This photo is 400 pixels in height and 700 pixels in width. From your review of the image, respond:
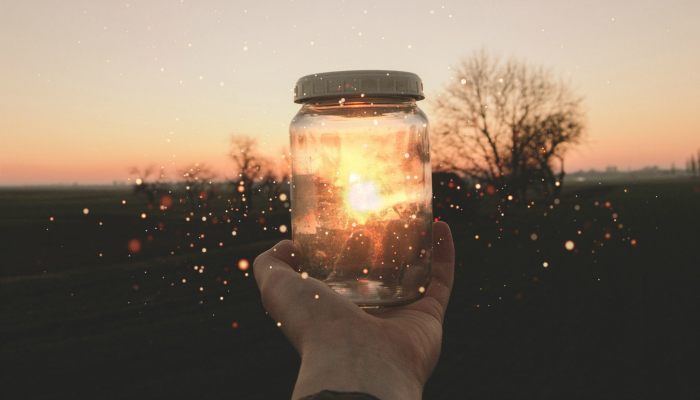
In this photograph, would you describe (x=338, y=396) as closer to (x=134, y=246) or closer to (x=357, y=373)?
(x=357, y=373)

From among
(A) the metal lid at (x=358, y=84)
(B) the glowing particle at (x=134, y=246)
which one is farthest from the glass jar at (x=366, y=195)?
(B) the glowing particle at (x=134, y=246)

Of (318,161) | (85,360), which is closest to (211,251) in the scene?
(85,360)

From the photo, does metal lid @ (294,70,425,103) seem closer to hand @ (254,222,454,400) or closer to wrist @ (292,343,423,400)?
hand @ (254,222,454,400)

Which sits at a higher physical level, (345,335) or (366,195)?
(366,195)

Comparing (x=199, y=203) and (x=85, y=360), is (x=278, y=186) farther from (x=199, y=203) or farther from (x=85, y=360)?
(x=85, y=360)

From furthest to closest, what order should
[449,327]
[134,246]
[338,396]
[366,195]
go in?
[134,246], [449,327], [366,195], [338,396]

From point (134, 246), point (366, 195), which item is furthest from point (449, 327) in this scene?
point (134, 246)
